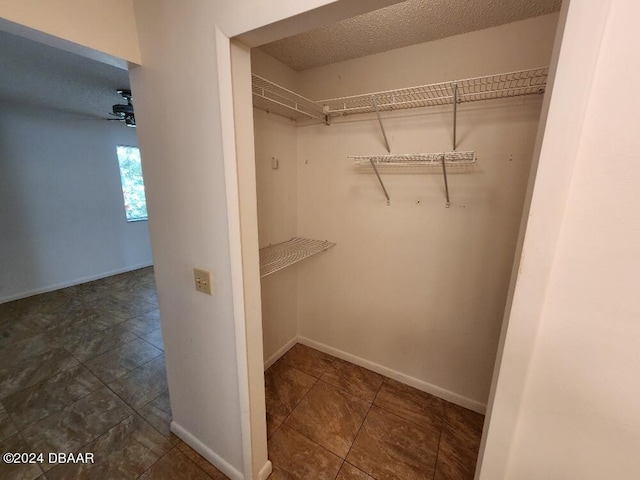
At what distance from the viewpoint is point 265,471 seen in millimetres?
1343

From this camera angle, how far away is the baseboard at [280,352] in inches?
85.0

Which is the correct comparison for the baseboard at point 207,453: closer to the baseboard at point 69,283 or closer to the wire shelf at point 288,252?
the wire shelf at point 288,252

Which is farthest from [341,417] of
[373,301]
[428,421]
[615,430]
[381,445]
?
[615,430]

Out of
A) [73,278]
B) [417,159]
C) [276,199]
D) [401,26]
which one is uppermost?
[401,26]

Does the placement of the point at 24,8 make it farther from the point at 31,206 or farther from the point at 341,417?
the point at 31,206

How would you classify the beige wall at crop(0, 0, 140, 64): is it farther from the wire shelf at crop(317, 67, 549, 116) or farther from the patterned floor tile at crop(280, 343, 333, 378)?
the patterned floor tile at crop(280, 343, 333, 378)

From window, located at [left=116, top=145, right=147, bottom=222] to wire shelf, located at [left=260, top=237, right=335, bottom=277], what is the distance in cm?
333

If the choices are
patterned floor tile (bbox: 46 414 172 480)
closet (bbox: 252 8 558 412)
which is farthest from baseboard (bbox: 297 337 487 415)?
patterned floor tile (bbox: 46 414 172 480)

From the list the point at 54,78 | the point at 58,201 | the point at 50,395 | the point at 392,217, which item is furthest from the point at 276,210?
the point at 58,201

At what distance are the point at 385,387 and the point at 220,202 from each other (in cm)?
183

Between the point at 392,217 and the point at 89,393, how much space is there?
8.46 ft

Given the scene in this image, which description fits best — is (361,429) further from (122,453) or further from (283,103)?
(283,103)

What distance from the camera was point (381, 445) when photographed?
1.52 meters

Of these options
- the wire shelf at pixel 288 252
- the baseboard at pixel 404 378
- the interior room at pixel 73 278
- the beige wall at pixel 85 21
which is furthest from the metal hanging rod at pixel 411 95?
the baseboard at pixel 404 378
